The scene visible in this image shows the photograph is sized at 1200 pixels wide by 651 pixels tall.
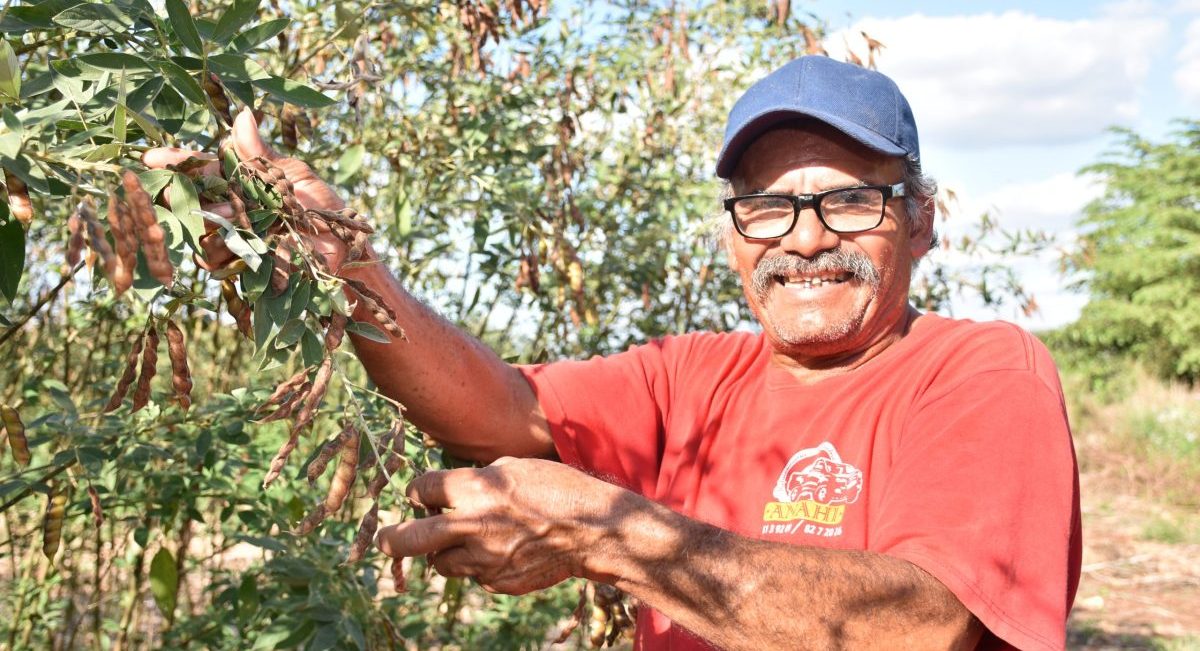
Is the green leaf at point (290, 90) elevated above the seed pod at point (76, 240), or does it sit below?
above

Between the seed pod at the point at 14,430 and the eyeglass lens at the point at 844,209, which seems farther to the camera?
the eyeglass lens at the point at 844,209

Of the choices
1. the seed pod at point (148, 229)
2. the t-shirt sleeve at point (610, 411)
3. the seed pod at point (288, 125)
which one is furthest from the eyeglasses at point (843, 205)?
the seed pod at point (148, 229)

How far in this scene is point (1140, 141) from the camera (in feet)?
63.7

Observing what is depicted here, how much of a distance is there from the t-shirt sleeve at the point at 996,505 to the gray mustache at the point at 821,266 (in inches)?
18.8

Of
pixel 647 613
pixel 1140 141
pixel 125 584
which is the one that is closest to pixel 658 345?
pixel 647 613

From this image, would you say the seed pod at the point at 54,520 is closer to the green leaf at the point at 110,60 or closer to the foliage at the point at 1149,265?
the green leaf at the point at 110,60

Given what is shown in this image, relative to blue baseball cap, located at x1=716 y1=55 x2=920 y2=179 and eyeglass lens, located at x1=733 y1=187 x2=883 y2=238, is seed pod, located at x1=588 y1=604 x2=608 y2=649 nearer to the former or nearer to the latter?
eyeglass lens, located at x1=733 y1=187 x2=883 y2=238

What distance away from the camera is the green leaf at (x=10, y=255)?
1400mm

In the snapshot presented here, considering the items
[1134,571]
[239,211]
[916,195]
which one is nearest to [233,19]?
[239,211]

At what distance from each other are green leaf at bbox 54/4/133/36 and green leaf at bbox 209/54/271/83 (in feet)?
0.40

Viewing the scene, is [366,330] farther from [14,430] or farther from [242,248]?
[14,430]

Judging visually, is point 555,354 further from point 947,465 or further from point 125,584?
point 947,465

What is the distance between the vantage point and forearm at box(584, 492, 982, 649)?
1.55m

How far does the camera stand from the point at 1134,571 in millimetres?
7551
